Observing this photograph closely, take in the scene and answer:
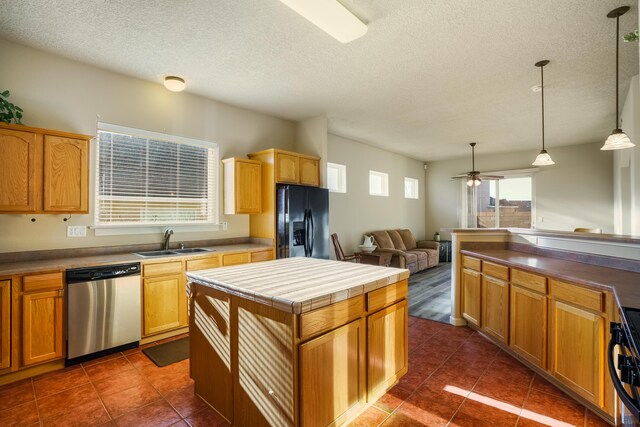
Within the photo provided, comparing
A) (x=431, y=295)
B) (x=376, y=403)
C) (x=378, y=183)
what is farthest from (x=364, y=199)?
(x=376, y=403)

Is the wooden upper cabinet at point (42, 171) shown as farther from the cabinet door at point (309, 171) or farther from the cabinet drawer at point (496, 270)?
the cabinet drawer at point (496, 270)

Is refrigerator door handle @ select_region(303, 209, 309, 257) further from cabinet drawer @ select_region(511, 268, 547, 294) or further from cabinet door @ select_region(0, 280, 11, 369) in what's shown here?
cabinet door @ select_region(0, 280, 11, 369)

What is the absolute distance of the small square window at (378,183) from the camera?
7252 mm

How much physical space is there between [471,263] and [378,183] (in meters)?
4.31

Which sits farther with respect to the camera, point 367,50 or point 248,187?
point 248,187

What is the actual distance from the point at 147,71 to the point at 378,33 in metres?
2.45

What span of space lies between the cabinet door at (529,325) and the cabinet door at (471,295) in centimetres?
52

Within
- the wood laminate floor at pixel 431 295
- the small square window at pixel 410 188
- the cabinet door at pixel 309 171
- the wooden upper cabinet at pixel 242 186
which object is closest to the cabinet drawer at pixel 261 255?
the wooden upper cabinet at pixel 242 186

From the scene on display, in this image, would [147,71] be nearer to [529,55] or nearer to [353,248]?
[529,55]

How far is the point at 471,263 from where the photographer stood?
345 cm

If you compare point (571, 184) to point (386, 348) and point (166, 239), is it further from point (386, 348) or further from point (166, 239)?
point (166, 239)

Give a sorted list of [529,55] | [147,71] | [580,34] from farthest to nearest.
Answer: [147,71] → [529,55] → [580,34]

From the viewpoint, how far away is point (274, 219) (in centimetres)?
427

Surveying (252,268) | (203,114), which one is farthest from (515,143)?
(252,268)
